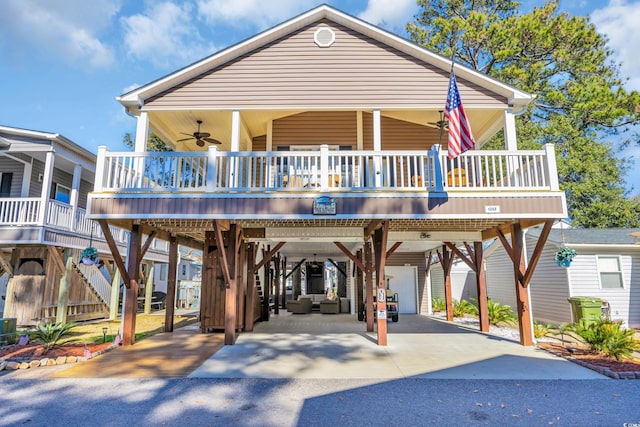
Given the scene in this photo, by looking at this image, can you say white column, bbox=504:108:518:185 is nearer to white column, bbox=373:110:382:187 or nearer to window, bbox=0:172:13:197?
white column, bbox=373:110:382:187

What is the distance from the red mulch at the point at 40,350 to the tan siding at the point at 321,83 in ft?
18.5

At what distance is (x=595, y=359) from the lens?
698 cm

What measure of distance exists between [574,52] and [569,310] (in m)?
14.6

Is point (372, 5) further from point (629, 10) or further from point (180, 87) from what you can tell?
point (180, 87)

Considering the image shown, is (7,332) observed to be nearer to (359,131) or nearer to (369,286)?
(369,286)

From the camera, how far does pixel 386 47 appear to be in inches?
366

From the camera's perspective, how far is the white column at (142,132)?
28.4 feet

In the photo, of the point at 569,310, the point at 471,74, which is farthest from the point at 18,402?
the point at 569,310

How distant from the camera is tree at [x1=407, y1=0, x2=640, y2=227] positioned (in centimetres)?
1856

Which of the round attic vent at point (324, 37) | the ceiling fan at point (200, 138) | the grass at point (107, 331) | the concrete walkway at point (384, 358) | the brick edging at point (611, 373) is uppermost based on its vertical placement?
the round attic vent at point (324, 37)

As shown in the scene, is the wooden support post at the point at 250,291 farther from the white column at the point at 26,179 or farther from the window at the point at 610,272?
the window at the point at 610,272

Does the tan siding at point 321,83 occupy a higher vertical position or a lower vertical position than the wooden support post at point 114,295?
higher

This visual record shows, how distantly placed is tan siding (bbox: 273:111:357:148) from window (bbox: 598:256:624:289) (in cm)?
Result: 904

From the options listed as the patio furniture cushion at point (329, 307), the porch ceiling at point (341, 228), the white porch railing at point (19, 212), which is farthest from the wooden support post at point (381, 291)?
the white porch railing at point (19, 212)
